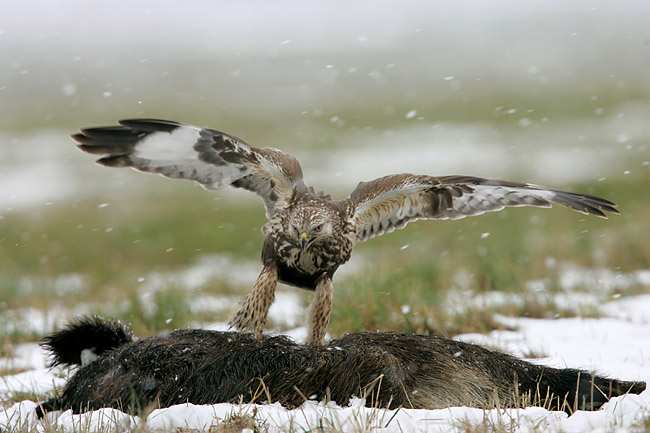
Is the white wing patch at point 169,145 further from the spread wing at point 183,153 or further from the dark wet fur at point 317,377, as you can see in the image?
A: the dark wet fur at point 317,377

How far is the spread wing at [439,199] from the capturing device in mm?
5480

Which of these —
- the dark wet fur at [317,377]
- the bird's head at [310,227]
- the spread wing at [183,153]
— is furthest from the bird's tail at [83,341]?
the bird's head at [310,227]

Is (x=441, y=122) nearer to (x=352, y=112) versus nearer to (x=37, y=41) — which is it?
(x=352, y=112)

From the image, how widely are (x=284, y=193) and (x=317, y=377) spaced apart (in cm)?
217

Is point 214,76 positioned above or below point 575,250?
above

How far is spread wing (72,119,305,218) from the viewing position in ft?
16.9

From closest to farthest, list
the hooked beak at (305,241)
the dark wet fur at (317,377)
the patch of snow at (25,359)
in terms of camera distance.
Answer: the dark wet fur at (317,377) → the hooked beak at (305,241) → the patch of snow at (25,359)

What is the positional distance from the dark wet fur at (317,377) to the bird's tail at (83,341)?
0.95ft

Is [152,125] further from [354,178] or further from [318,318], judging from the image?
[354,178]

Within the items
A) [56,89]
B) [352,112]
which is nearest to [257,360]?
[352,112]

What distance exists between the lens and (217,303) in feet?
26.6

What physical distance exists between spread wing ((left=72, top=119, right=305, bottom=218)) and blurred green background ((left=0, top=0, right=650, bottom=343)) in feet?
5.13

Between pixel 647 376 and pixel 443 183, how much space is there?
6.25ft

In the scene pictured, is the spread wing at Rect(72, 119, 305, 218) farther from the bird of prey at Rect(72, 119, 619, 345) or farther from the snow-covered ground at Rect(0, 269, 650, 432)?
the snow-covered ground at Rect(0, 269, 650, 432)
